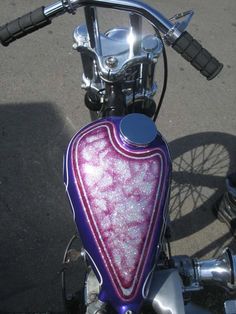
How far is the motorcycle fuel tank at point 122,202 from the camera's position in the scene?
3.64ft

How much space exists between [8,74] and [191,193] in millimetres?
1634

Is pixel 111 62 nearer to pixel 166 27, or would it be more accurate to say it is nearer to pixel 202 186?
pixel 166 27

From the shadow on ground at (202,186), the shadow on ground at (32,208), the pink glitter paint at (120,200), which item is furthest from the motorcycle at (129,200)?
the shadow on ground at (202,186)

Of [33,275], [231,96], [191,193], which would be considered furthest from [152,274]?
[231,96]

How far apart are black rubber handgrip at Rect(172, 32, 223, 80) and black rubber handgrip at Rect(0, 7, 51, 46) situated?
434 millimetres

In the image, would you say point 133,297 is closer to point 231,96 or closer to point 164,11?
point 231,96

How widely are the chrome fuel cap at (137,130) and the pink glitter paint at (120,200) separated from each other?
0.10ft

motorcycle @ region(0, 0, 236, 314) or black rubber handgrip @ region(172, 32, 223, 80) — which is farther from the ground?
black rubber handgrip @ region(172, 32, 223, 80)

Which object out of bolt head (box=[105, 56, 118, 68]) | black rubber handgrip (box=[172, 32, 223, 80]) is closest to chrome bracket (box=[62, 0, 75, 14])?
bolt head (box=[105, 56, 118, 68])

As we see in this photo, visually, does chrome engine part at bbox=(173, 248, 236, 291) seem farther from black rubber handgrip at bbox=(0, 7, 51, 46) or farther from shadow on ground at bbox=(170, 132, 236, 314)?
black rubber handgrip at bbox=(0, 7, 51, 46)

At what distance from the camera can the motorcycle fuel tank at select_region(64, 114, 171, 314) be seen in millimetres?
1108

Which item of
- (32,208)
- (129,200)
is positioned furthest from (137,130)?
(32,208)

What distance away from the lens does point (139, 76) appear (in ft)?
4.73

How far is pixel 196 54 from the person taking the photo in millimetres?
1186
